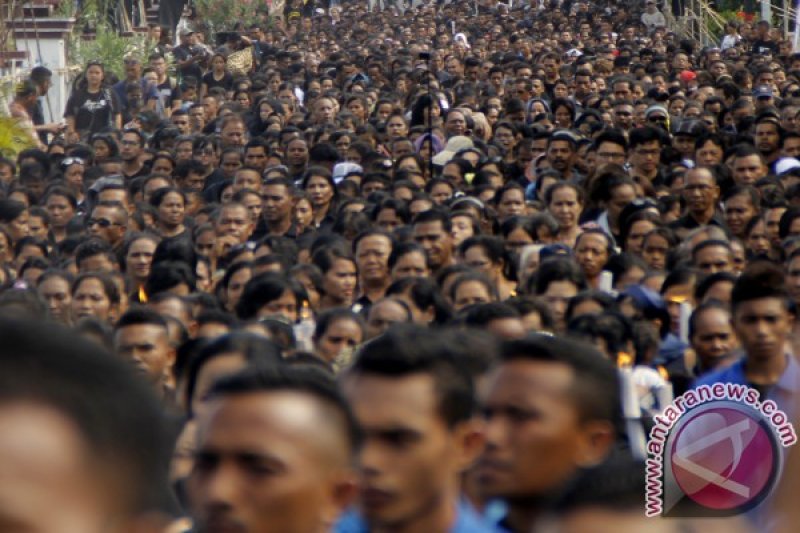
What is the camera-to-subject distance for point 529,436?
3713 mm

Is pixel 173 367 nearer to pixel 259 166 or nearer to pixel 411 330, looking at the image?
pixel 411 330

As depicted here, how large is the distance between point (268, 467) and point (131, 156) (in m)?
12.8

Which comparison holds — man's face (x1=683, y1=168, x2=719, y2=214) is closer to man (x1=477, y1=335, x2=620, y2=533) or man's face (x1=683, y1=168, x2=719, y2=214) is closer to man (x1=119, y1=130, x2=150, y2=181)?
man (x1=119, y1=130, x2=150, y2=181)

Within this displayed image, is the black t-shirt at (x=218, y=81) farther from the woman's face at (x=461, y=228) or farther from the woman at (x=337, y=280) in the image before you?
the woman at (x=337, y=280)

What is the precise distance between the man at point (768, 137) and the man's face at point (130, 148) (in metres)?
5.64

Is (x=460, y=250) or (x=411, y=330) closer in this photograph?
(x=411, y=330)

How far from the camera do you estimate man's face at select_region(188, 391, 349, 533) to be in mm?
2811

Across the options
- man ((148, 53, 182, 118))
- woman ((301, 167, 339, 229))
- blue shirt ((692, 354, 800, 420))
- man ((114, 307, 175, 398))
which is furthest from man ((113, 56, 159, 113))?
blue shirt ((692, 354, 800, 420))

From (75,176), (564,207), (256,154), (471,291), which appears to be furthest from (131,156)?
(471,291)

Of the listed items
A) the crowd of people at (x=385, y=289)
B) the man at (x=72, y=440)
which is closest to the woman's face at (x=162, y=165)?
the crowd of people at (x=385, y=289)

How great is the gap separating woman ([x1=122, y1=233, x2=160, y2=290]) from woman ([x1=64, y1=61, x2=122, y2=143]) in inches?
339

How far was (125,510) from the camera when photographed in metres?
1.62

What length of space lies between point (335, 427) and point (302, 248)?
7.43 metres

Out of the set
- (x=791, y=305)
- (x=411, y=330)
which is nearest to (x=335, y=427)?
(x=411, y=330)
